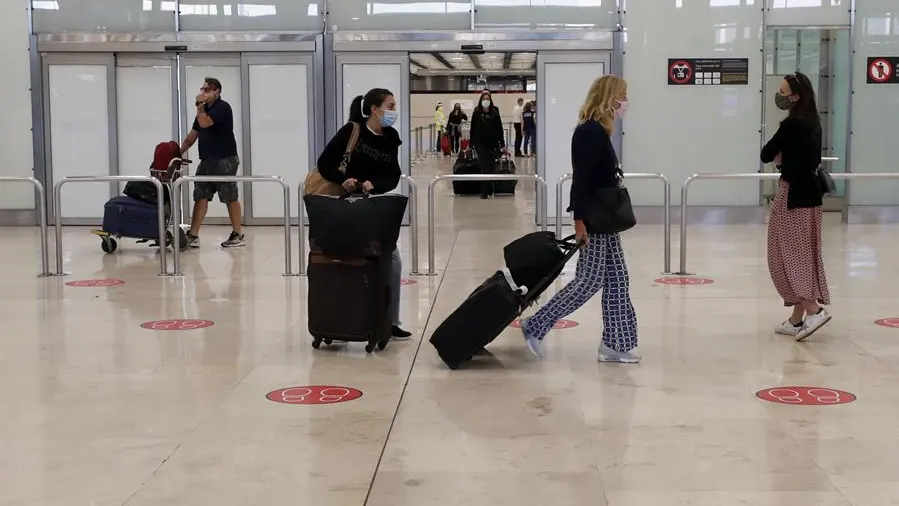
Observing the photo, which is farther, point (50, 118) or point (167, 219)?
point (50, 118)

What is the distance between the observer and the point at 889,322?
283 inches

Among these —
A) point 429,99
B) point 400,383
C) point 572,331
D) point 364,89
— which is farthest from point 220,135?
point 429,99

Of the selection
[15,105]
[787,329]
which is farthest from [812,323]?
[15,105]

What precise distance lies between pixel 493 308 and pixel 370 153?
132 centimetres

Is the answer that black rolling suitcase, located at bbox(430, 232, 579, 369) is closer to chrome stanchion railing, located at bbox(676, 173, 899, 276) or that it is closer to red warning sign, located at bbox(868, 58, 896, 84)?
chrome stanchion railing, located at bbox(676, 173, 899, 276)

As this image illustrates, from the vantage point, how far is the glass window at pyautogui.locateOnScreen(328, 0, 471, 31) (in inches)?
570

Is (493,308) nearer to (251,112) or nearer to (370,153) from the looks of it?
(370,153)

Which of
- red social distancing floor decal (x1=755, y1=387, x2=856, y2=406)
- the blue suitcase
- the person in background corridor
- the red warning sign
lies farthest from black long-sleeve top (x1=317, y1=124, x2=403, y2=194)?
the person in background corridor

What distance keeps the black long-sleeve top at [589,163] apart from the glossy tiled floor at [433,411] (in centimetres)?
91

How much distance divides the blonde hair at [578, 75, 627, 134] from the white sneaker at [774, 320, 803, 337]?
1.88 meters

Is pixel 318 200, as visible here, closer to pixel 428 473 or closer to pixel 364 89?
pixel 428 473

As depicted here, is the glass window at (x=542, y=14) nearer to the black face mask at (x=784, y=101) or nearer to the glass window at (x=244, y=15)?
the glass window at (x=244, y=15)

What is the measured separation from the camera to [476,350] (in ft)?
19.1

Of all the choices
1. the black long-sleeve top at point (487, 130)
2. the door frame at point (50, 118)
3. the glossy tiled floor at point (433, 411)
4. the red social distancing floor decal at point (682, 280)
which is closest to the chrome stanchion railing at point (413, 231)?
the glossy tiled floor at point (433, 411)
